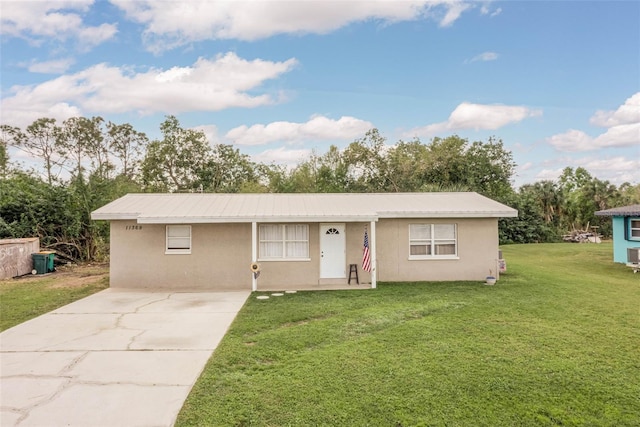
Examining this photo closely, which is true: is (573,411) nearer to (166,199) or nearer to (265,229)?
(265,229)

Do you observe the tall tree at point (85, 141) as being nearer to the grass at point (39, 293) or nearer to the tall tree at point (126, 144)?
the tall tree at point (126, 144)

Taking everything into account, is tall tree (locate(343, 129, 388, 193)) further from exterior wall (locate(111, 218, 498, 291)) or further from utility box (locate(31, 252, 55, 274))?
utility box (locate(31, 252, 55, 274))

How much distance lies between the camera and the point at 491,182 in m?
34.7

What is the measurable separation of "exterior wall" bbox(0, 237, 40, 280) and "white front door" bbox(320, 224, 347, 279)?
37.0ft

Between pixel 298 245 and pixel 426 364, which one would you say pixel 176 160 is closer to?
pixel 298 245

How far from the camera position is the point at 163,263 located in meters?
11.9

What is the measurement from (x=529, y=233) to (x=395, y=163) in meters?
12.1

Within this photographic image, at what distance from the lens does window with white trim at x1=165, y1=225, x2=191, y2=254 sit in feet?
39.6

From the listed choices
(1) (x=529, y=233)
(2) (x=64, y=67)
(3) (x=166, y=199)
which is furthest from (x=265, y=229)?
(1) (x=529, y=233)

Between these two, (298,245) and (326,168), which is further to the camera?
(326,168)

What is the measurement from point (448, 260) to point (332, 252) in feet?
13.0

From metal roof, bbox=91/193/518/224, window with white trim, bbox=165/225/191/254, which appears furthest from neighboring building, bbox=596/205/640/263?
window with white trim, bbox=165/225/191/254

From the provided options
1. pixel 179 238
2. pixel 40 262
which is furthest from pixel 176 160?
pixel 179 238

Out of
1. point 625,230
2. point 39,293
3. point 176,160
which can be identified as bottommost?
point 39,293
